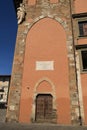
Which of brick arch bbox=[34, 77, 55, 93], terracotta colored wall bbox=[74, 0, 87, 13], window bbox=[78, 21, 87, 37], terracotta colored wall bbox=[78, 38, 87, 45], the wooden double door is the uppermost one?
terracotta colored wall bbox=[74, 0, 87, 13]

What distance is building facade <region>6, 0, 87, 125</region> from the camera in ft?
33.4

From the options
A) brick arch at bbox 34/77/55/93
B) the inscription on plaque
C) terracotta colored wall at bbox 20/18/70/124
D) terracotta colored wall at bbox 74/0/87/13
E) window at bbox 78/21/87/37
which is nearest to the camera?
terracotta colored wall at bbox 20/18/70/124

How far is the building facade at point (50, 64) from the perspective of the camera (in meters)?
10.2

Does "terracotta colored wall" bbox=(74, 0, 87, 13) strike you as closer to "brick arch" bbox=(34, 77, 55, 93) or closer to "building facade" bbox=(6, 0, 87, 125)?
"building facade" bbox=(6, 0, 87, 125)

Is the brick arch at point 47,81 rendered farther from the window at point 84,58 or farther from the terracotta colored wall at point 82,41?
the terracotta colored wall at point 82,41

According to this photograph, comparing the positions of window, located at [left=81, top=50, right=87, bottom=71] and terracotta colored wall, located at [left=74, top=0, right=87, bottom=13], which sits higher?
terracotta colored wall, located at [left=74, top=0, right=87, bottom=13]

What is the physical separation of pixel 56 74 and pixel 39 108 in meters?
2.98

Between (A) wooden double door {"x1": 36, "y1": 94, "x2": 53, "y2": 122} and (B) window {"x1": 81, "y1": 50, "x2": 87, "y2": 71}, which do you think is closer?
(A) wooden double door {"x1": 36, "y1": 94, "x2": 53, "y2": 122}

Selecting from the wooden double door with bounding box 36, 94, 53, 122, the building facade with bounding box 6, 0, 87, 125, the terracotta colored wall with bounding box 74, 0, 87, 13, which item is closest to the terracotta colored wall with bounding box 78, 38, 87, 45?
the building facade with bounding box 6, 0, 87, 125

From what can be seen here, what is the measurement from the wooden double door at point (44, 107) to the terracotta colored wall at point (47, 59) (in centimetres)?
55

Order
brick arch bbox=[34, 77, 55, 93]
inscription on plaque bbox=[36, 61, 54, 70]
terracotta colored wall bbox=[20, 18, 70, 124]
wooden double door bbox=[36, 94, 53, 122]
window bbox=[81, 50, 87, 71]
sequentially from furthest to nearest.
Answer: window bbox=[81, 50, 87, 71] → inscription on plaque bbox=[36, 61, 54, 70] → brick arch bbox=[34, 77, 55, 93] → terracotta colored wall bbox=[20, 18, 70, 124] → wooden double door bbox=[36, 94, 53, 122]

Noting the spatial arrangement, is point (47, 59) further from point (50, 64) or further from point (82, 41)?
point (82, 41)

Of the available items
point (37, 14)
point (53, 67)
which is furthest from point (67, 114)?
point (37, 14)

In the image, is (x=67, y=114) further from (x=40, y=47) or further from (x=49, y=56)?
(x=40, y=47)
